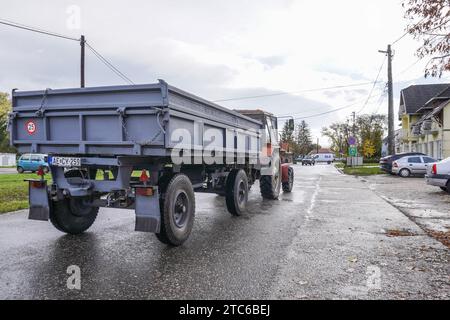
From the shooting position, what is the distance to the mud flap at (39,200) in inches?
215

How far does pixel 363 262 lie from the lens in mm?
4816

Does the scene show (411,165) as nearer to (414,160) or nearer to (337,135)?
(414,160)

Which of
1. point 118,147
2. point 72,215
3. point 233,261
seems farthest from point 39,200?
point 233,261

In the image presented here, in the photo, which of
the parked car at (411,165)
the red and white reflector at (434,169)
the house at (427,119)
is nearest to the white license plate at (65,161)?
the red and white reflector at (434,169)

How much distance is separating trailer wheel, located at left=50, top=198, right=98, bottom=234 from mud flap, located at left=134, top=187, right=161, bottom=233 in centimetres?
134

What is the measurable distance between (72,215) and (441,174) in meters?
12.5

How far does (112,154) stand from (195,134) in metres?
1.24

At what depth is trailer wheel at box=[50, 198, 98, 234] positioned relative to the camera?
588cm

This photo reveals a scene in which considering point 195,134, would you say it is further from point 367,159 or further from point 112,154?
point 367,159

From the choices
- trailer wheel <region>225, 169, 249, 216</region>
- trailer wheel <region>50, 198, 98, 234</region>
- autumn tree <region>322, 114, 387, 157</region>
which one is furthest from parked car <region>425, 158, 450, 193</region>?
autumn tree <region>322, 114, 387, 157</region>

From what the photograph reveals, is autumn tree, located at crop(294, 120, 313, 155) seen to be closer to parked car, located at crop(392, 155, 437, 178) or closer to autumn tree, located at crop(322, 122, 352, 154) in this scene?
autumn tree, located at crop(322, 122, 352, 154)

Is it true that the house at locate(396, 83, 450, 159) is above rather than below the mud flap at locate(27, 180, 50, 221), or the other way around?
above

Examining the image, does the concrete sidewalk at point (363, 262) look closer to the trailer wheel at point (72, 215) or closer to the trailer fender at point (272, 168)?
the trailer fender at point (272, 168)
